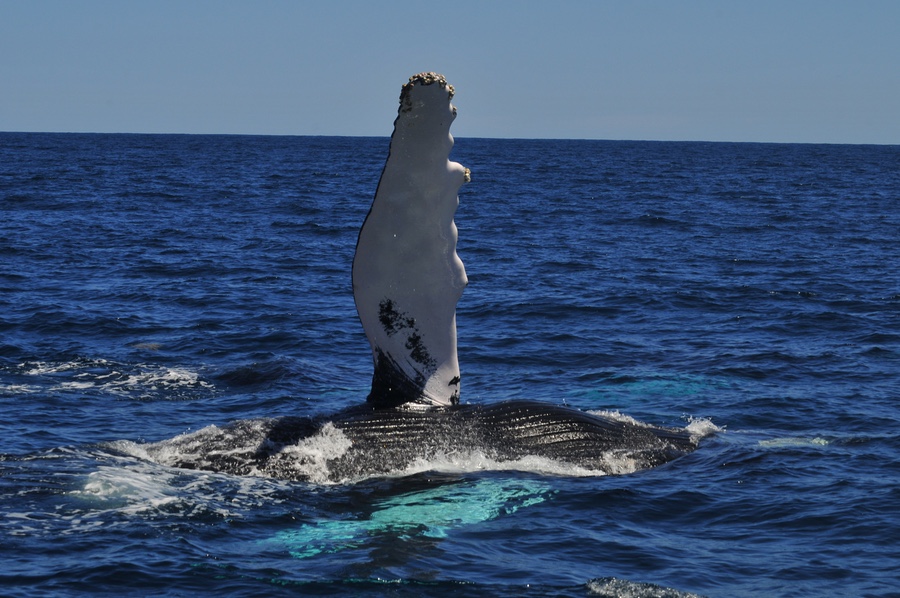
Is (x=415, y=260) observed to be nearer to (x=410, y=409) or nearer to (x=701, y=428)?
(x=410, y=409)

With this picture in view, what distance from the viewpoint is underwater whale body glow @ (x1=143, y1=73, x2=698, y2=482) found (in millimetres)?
10141

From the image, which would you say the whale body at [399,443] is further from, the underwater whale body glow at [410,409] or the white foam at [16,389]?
the white foam at [16,389]

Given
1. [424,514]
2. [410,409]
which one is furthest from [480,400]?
[424,514]

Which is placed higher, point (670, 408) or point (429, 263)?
point (429, 263)

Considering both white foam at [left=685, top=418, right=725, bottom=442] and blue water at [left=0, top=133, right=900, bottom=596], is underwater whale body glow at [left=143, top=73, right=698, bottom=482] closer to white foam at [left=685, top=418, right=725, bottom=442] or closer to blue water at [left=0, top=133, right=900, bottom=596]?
blue water at [left=0, top=133, right=900, bottom=596]

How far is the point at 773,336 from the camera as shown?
819 inches

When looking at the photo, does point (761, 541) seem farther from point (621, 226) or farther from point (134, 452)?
point (621, 226)

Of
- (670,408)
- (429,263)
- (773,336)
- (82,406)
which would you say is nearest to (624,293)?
(773,336)

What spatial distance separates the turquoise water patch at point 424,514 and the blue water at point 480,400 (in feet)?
0.10

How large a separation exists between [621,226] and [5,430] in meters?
33.0

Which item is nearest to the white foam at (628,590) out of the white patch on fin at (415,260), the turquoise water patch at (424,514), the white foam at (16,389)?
the turquoise water patch at (424,514)

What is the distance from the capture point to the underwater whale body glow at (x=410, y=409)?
10.1 meters

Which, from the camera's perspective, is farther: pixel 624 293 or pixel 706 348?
A: pixel 624 293

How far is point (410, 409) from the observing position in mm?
11062
